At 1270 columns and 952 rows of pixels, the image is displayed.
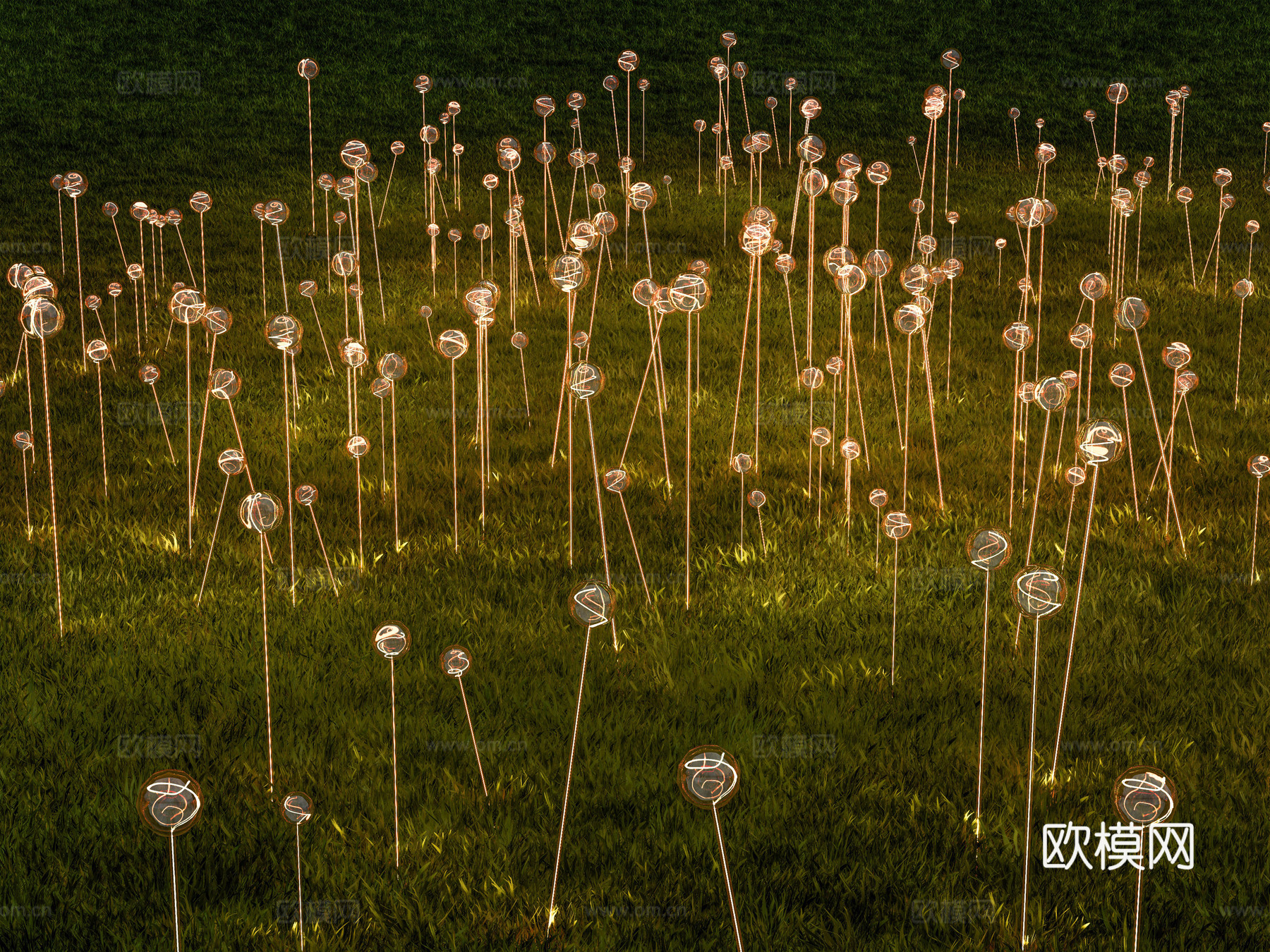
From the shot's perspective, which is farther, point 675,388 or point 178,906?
point 675,388

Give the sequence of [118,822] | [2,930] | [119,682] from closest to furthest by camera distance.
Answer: [2,930], [118,822], [119,682]

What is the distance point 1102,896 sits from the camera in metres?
2.35

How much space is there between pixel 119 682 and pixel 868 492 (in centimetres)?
Result: 247

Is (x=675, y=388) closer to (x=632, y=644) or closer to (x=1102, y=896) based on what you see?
(x=632, y=644)

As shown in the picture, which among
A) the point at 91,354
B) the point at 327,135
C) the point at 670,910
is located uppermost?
the point at 327,135

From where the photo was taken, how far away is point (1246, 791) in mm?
2666

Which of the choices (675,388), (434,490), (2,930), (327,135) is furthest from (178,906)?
(327,135)

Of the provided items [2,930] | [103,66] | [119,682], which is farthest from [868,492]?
[103,66]

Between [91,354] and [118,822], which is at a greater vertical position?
[91,354]

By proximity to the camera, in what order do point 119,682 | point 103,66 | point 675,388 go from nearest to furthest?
point 119,682, point 675,388, point 103,66

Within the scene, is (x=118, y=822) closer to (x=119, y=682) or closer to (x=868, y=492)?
(x=119, y=682)

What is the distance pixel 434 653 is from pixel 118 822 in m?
0.93

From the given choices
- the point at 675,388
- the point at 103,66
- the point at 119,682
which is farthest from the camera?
the point at 103,66

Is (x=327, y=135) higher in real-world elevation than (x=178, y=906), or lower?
higher
